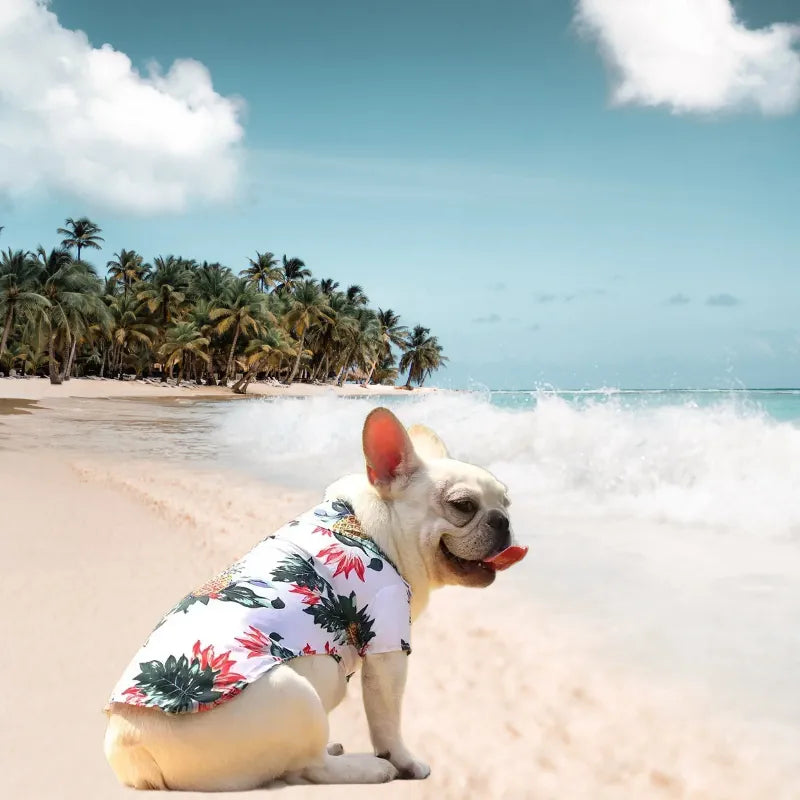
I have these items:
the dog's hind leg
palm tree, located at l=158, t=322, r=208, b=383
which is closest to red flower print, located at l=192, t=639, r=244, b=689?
the dog's hind leg

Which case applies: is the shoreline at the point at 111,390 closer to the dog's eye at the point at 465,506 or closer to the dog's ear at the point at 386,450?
the dog's ear at the point at 386,450

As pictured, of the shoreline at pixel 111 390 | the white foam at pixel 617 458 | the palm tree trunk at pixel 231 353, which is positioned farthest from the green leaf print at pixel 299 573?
the palm tree trunk at pixel 231 353

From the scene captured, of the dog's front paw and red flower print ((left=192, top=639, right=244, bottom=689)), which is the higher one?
red flower print ((left=192, top=639, right=244, bottom=689))

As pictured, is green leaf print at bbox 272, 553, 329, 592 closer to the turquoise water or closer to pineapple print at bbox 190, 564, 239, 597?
pineapple print at bbox 190, 564, 239, 597

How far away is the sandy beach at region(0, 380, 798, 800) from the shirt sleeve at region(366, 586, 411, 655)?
427 millimetres

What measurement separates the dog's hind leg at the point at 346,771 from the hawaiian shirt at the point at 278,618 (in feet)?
0.93

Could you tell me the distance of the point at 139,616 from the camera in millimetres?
4480

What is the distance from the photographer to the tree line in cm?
5222

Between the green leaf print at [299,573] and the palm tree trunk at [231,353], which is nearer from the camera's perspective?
the green leaf print at [299,573]

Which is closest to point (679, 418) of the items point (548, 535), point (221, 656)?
point (548, 535)

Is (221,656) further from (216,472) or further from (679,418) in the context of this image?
(679,418)

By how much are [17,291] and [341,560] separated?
54.4m

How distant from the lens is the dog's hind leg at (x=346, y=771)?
84.7 inches

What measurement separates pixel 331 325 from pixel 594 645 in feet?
265
